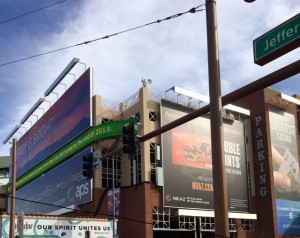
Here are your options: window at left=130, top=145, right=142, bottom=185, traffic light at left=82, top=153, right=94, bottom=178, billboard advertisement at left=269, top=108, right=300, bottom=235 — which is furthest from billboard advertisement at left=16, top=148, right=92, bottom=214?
traffic light at left=82, top=153, right=94, bottom=178

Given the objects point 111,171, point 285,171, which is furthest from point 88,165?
point 285,171

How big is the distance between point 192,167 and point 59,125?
1662cm

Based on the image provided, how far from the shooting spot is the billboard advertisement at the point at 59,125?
45906 millimetres

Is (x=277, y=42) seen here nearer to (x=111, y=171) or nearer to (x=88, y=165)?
(x=88, y=165)

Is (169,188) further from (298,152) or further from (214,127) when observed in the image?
(214,127)

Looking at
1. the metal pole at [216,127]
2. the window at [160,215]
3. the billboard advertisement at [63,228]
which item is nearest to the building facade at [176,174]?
the window at [160,215]

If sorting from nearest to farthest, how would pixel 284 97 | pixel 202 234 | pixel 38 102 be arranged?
pixel 202 234 → pixel 284 97 → pixel 38 102

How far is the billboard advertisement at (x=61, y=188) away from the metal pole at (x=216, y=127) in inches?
1212

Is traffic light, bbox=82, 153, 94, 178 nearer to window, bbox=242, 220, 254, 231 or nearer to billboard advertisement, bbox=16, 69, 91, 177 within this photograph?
billboard advertisement, bbox=16, 69, 91, 177

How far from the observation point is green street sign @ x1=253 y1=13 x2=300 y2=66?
10305 mm

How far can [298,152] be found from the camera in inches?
2083

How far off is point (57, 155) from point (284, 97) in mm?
23979

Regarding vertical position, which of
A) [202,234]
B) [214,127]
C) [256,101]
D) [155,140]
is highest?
[256,101]

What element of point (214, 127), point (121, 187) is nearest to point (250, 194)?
point (121, 187)
